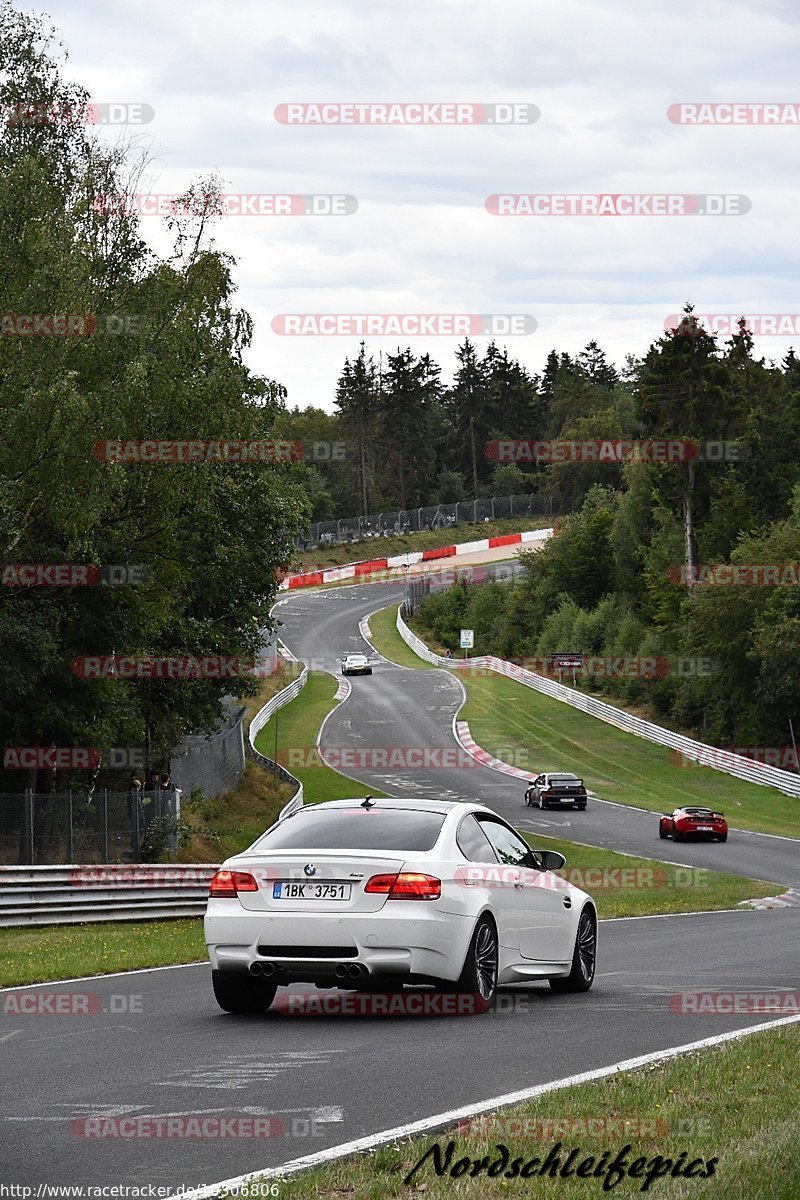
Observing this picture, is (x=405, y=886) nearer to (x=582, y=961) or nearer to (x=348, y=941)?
(x=348, y=941)

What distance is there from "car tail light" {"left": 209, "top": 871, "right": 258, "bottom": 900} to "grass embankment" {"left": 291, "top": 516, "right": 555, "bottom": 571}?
115353 millimetres

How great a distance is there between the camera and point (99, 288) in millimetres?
28719

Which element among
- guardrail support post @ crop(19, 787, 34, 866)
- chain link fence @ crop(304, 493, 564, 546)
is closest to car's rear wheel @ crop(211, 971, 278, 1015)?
guardrail support post @ crop(19, 787, 34, 866)

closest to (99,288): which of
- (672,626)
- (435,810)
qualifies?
(435,810)

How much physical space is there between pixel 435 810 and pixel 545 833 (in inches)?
1317

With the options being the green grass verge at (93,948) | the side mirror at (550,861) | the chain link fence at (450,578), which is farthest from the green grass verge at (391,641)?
the side mirror at (550,861)

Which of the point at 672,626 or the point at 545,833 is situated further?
the point at 672,626

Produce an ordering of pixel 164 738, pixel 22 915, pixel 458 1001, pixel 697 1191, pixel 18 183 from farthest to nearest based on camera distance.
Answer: pixel 164 738, pixel 18 183, pixel 22 915, pixel 458 1001, pixel 697 1191

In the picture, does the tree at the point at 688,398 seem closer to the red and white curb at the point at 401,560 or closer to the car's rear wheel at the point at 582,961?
the red and white curb at the point at 401,560

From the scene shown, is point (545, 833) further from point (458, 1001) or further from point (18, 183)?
point (458, 1001)

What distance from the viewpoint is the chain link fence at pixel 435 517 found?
13375 centimetres

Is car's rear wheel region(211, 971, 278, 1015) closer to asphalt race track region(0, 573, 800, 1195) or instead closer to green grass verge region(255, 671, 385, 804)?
asphalt race track region(0, 573, 800, 1195)

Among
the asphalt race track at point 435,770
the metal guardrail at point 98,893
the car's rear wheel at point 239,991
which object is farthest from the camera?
the asphalt race track at point 435,770

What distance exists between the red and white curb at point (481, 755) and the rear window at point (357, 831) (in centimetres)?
4735
